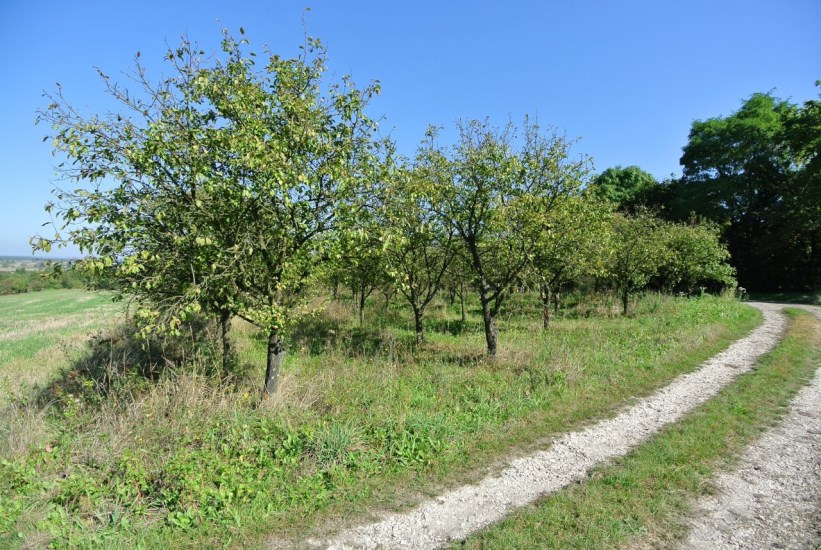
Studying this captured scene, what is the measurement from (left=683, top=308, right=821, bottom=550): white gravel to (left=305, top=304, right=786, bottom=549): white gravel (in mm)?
1384

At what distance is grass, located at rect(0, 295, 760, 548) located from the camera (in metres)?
4.71

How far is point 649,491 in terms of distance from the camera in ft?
17.1

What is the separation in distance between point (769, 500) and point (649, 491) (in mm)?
1451

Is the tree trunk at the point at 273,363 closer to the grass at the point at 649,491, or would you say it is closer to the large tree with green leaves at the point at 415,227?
the large tree with green leaves at the point at 415,227

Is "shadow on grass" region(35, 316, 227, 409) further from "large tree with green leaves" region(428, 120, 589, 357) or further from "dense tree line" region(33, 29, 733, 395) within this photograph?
"large tree with green leaves" region(428, 120, 589, 357)

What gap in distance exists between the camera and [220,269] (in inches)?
272

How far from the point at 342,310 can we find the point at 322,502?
760 inches

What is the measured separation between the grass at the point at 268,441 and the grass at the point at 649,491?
127 cm

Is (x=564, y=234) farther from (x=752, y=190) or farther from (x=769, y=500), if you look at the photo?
(x=752, y=190)

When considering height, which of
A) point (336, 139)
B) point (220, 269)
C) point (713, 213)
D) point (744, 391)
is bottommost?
point (744, 391)

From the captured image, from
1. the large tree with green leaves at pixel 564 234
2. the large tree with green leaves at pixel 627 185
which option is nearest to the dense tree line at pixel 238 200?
the large tree with green leaves at pixel 564 234

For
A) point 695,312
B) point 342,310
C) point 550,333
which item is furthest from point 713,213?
point 342,310

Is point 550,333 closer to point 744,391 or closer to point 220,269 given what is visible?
point 744,391

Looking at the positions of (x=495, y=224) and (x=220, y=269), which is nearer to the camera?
(x=220, y=269)
